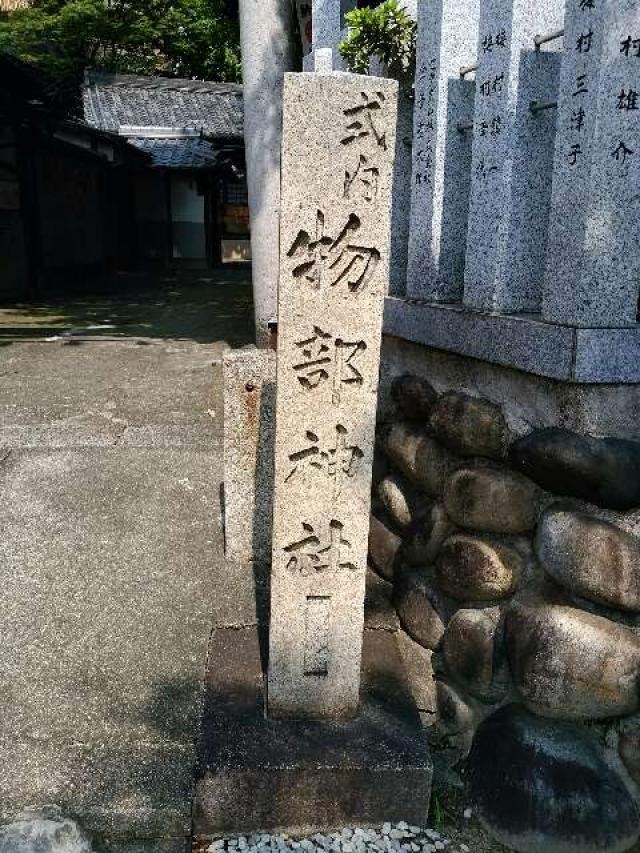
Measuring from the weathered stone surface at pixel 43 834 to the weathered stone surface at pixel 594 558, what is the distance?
5.76 ft

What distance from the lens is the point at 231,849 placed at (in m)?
2.23

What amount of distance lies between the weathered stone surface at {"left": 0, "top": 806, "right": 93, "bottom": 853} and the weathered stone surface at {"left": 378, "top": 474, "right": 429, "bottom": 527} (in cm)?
175

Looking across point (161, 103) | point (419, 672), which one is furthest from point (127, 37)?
point (419, 672)

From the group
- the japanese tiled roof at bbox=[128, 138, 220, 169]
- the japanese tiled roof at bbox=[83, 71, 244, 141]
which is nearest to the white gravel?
the japanese tiled roof at bbox=[128, 138, 220, 169]

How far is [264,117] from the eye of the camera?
6.77 meters

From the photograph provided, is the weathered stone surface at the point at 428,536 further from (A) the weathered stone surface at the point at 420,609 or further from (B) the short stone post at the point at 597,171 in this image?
(B) the short stone post at the point at 597,171

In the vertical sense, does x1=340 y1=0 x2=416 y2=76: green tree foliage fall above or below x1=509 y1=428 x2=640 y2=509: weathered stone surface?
above

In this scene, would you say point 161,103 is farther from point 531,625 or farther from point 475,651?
point 531,625

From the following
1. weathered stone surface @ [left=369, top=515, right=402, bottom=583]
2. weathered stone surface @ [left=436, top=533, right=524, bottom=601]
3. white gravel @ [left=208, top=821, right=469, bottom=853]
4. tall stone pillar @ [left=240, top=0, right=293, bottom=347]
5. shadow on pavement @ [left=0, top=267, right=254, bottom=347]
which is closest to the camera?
white gravel @ [left=208, top=821, right=469, bottom=853]

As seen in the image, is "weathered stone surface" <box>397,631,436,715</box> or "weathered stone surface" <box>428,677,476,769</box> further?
"weathered stone surface" <box>397,631,436,715</box>

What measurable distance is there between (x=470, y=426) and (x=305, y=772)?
4.57ft

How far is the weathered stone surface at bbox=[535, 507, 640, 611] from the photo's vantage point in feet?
7.39

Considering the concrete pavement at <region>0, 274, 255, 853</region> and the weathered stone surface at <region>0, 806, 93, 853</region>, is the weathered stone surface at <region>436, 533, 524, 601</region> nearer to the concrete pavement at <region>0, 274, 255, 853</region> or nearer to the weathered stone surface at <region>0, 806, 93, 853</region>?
the concrete pavement at <region>0, 274, 255, 853</region>

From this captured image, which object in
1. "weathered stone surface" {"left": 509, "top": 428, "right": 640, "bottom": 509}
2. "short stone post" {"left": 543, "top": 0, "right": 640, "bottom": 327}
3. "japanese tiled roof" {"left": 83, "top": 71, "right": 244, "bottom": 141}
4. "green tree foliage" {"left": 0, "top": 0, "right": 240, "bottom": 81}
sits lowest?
"weathered stone surface" {"left": 509, "top": 428, "right": 640, "bottom": 509}
